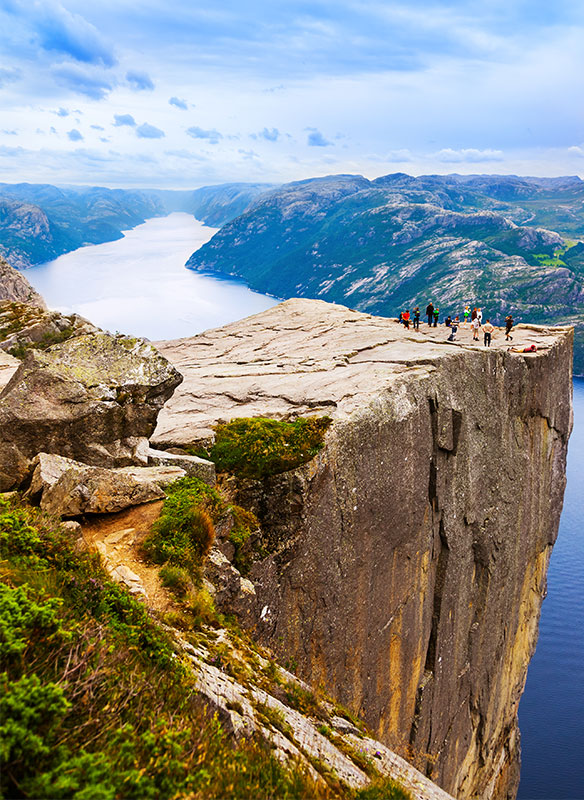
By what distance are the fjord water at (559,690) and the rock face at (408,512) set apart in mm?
17206

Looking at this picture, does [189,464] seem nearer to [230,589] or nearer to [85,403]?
[85,403]

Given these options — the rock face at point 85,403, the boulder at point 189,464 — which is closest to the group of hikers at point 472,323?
the boulder at point 189,464

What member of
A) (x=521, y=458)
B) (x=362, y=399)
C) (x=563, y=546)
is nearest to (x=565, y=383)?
(x=521, y=458)

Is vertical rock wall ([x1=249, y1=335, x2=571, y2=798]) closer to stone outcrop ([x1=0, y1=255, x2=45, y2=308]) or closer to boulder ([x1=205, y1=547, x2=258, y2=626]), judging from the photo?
boulder ([x1=205, y1=547, x2=258, y2=626])

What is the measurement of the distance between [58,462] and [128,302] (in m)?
157

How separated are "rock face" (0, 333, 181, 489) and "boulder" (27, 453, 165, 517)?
850 mm

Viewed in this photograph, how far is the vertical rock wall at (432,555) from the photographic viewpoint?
12500 millimetres

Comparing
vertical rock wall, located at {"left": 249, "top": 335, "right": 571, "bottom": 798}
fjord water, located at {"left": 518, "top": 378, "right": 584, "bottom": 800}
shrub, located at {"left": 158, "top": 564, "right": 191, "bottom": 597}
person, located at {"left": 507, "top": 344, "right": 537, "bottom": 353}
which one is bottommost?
fjord water, located at {"left": 518, "top": 378, "right": 584, "bottom": 800}

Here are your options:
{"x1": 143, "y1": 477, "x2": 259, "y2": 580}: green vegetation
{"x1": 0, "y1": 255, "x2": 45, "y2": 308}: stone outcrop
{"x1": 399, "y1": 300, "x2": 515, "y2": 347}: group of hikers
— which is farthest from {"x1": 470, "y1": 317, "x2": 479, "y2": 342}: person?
{"x1": 0, "y1": 255, "x2": 45, "y2": 308}: stone outcrop

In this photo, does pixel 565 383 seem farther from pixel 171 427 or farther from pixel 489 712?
pixel 171 427

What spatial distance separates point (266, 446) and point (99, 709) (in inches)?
325

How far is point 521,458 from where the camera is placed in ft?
80.4

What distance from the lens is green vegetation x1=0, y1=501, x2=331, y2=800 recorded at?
3855mm

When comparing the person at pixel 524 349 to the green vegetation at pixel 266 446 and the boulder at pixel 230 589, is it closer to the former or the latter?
the green vegetation at pixel 266 446
